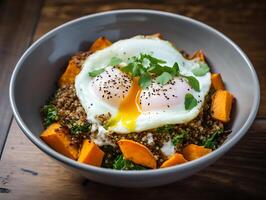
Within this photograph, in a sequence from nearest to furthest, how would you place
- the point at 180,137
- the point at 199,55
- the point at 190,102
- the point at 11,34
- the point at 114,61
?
the point at 180,137, the point at 190,102, the point at 114,61, the point at 199,55, the point at 11,34

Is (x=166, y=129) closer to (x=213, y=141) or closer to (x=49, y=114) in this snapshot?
(x=213, y=141)

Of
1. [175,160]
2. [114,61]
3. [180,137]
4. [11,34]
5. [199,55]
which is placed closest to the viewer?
[175,160]

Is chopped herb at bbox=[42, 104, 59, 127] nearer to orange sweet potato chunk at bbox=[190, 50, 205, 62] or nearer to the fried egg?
the fried egg

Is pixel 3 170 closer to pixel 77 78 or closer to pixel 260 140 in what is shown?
pixel 77 78

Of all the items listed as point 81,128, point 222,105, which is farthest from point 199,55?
point 81,128

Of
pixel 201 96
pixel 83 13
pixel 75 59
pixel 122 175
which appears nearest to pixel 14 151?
pixel 75 59

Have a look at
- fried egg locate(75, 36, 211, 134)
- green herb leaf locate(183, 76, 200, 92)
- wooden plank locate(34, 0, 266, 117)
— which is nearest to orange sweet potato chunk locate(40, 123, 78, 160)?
fried egg locate(75, 36, 211, 134)
